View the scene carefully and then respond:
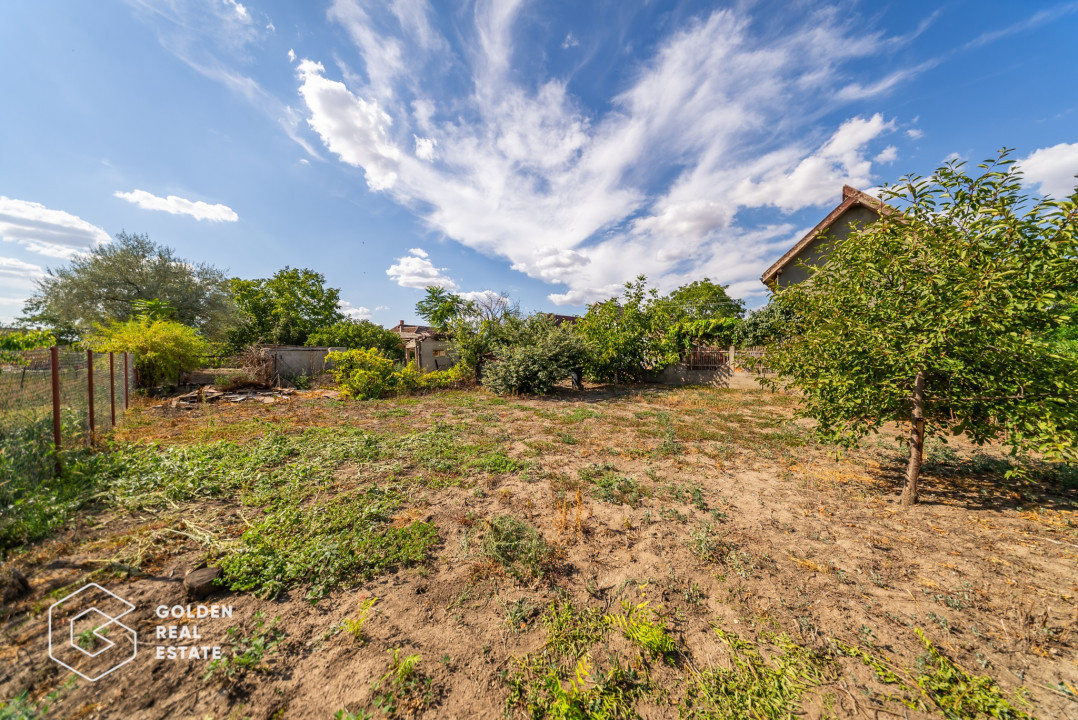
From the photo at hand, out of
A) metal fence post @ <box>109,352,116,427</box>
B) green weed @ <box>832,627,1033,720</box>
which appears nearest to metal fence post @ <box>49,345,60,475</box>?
metal fence post @ <box>109,352,116,427</box>

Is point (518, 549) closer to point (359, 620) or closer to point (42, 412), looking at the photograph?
point (359, 620)

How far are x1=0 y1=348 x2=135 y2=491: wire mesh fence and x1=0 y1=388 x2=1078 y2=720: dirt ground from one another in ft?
3.02

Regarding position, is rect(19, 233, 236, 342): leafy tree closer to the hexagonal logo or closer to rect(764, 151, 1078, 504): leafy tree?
the hexagonal logo

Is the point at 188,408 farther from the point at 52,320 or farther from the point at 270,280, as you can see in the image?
the point at 270,280

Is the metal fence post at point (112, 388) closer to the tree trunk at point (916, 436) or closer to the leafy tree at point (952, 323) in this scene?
the leafy tree at point (952, 323)

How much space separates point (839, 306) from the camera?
3988mm

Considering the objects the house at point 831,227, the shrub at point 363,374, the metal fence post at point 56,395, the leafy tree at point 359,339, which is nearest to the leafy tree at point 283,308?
Result: the leafy tree at point 359,339

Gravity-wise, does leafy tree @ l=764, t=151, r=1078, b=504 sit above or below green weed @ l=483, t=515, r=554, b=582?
above

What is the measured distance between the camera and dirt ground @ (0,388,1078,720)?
1.89 m

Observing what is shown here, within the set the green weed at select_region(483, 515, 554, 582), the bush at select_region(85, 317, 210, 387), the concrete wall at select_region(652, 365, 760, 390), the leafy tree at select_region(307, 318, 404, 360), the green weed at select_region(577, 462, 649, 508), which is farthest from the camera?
the leafy tree at select_region(307, 318, 404, 360)

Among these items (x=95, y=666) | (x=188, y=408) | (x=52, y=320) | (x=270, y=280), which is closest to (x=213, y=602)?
(x=95, y=666)

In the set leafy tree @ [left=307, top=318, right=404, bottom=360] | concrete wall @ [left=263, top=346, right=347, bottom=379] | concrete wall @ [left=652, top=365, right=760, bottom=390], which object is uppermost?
leafy tree @ [left=307, top=318, right=404, bottom=360]

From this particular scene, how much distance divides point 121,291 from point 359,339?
36.7ft

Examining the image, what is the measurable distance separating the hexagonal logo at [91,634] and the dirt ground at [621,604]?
6 centimetres
